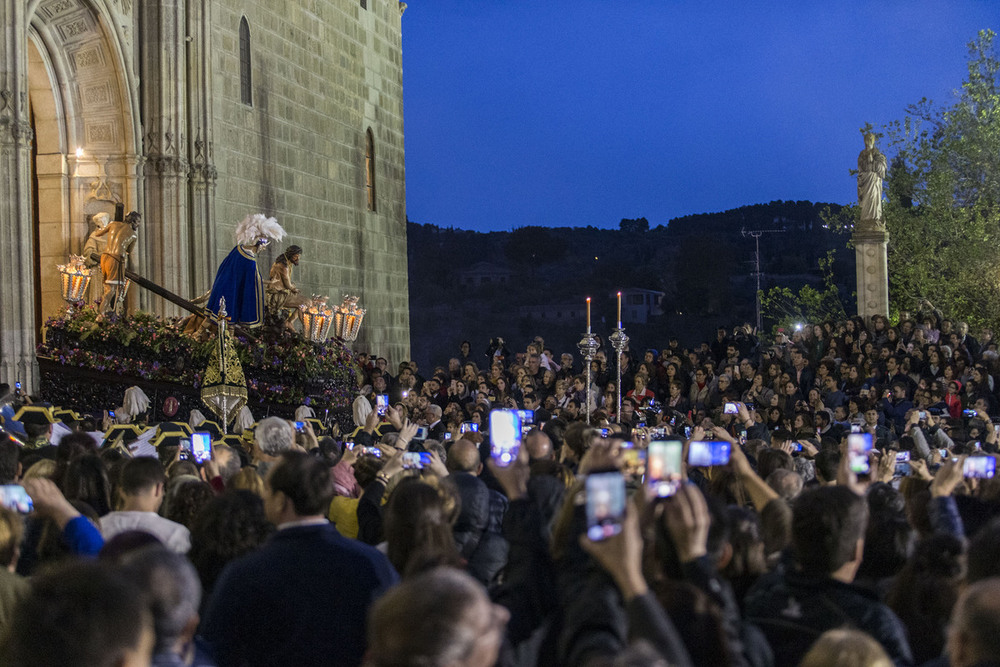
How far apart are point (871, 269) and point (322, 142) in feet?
36.7

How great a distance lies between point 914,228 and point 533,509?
2798 cm

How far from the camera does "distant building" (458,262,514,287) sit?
7301 cm

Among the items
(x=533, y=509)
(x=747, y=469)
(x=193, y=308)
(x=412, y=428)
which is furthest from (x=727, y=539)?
(x=193, y=308)

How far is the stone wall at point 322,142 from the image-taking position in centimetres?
2281

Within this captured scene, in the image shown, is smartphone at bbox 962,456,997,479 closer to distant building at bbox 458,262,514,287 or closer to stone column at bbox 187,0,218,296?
stone column at bbox 187,0,218,296

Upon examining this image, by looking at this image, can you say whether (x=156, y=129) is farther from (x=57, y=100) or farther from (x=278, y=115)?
(x=278, y=115)

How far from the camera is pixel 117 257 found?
18719 mm

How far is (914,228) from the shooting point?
30.5m

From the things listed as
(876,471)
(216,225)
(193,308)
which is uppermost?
(216,225)

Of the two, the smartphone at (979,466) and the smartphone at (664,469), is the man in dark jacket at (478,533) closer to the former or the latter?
the smartphone at (664,469)

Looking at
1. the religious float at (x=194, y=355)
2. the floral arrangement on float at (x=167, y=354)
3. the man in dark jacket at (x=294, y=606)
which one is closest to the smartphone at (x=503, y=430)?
the man in dark jacket at (x=294, y=606)

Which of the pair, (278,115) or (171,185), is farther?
(278,115)

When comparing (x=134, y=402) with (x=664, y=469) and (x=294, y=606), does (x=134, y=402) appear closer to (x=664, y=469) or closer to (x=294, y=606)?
(x=294, y=606)

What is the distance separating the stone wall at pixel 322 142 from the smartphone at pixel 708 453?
55.7 feet
